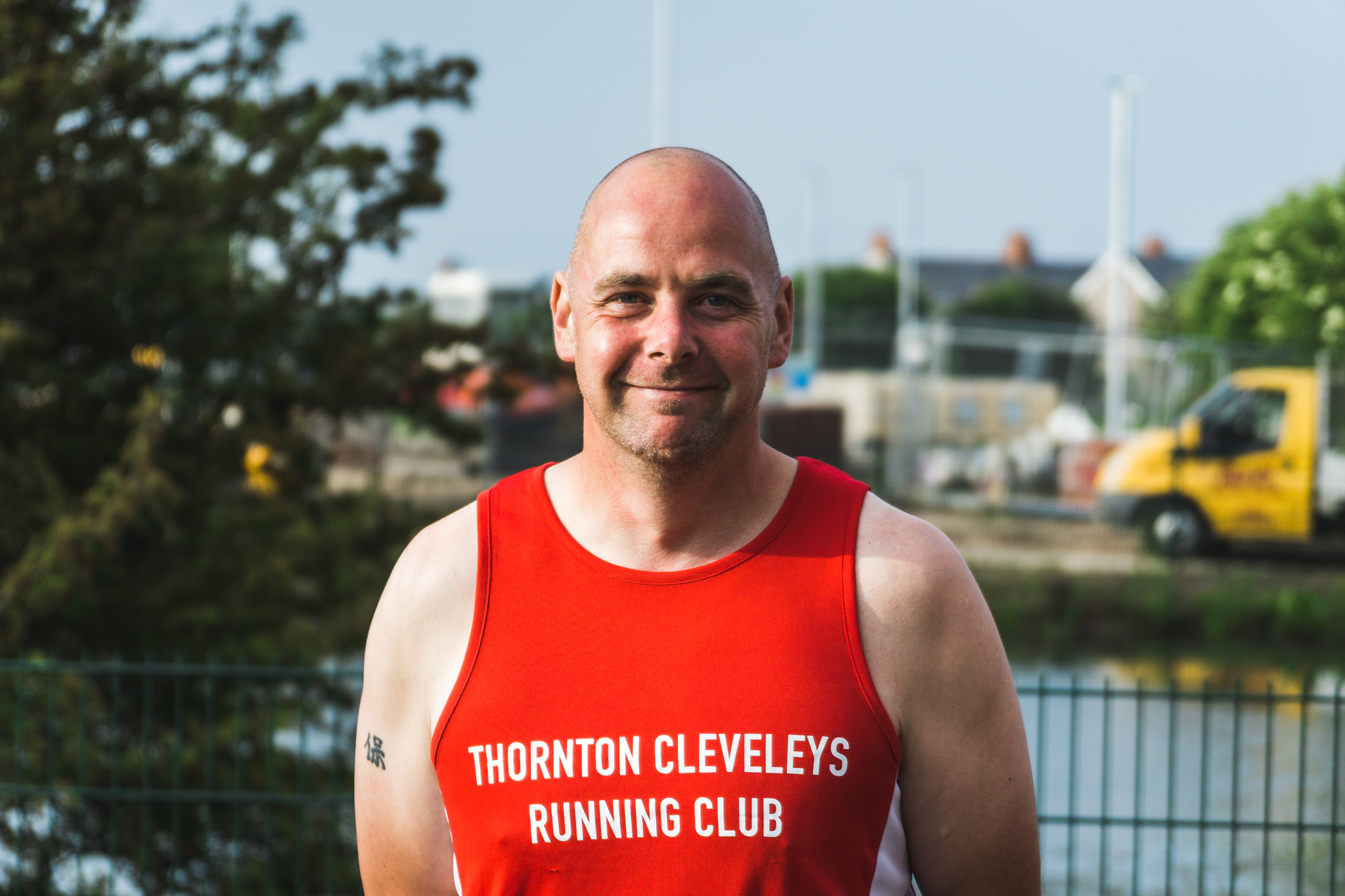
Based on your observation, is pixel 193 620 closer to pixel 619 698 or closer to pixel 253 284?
pixel 253 284

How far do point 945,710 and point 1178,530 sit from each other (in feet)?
54.1

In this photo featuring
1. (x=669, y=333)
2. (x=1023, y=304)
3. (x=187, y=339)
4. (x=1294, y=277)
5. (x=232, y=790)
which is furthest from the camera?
(x=1023, y=304)

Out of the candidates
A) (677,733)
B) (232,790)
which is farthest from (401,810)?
(232,790)

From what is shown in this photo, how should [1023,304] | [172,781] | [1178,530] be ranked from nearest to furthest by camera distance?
[172,781]
[1178,530]
[1023,304]

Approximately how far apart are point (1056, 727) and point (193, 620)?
7.03 meters

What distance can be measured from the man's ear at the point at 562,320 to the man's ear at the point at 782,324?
257 mm

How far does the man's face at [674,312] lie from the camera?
1.63m

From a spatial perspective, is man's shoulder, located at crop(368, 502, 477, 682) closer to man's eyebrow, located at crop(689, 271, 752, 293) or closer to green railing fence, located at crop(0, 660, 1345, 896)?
man's eyebrow, located at crop(689, 271, 752, 293)

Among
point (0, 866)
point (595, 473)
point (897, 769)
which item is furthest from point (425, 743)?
point (0, 866)

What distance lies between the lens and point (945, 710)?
1651mm

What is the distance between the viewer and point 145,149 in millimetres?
6289

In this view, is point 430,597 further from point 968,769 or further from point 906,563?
point 968,769

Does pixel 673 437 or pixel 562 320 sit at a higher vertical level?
pixel 562 320

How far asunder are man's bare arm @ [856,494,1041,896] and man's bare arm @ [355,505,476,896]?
0.52m
